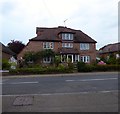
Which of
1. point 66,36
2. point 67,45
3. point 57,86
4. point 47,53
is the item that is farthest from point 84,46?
point 57,86

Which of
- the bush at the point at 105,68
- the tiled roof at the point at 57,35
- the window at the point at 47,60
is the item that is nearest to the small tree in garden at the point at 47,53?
the window at the point at 47,60

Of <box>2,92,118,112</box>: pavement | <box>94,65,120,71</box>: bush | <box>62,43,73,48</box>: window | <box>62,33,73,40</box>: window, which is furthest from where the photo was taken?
<box>62,43,73,48</box>: window

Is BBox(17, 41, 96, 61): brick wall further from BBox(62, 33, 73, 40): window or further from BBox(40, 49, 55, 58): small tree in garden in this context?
BBox(40, 49, 55, 58): small tree in garden

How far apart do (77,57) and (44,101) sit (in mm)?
40893

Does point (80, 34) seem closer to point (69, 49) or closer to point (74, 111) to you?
point (69, 49)

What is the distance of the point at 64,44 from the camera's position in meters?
50.8

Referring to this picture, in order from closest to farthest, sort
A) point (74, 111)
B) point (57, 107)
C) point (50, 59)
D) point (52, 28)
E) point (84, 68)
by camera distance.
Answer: point (74, 111) → point (57, 107) → point (84, 68) → point (50, 59) → point (52, 28)

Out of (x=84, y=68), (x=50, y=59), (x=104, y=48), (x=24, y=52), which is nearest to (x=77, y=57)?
(x=50, y=59)

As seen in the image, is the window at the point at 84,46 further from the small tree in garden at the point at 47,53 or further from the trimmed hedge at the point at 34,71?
the trimmed hedge at the point at 34,71

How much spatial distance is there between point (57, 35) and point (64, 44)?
7.87 feet

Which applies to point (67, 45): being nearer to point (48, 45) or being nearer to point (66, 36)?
point (66, 36)

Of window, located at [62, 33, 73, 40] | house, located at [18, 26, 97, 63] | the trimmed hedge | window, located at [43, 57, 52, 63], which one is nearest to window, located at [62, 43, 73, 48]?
house, located at [18, 26, 97, 63]

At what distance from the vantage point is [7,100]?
1080 cm

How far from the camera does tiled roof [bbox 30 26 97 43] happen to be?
4981cm
